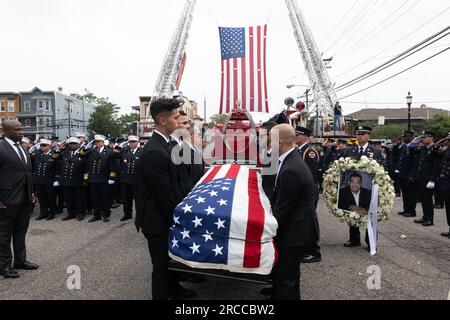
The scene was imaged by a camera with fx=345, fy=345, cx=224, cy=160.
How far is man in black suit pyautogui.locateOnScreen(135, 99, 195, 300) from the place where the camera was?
283 cm

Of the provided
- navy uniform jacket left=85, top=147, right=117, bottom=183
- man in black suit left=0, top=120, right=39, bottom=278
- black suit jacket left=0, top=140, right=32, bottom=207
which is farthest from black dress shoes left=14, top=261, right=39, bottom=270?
navy uniform jacket left=85, top=147, right=117, bottom=183

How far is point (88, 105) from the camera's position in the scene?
59.0 meters

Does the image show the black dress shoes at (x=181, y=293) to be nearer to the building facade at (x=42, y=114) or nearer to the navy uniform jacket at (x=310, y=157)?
the navy uniform jacket at (x=310, y=157)

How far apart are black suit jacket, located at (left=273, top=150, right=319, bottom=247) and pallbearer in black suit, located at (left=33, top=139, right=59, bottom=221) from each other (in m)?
6.75

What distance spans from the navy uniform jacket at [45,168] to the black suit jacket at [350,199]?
256 inches

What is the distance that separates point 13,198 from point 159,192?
2506 mm

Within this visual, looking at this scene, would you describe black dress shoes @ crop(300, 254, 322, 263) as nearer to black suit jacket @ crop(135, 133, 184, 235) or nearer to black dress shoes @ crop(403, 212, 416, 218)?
black suit jacket @ crop(135, 133, 184, 235)

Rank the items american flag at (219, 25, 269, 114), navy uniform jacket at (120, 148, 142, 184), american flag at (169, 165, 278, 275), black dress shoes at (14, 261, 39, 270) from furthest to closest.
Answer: american flag at (219, 25, 269, 114)
navy uniform jacket at (120, 148, 142, 184)
black dress shoes at (14, 261, 39, 270)
american flag at (169, 165, 278, 275)

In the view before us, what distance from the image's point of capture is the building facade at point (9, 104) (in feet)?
155

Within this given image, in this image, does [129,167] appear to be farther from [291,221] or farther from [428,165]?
[428,165]

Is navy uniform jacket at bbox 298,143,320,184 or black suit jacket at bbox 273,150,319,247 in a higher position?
navy uniform jacket at bbox 298,143,320,184

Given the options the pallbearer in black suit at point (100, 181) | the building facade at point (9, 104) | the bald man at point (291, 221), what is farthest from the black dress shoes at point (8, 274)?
the building facade at point (9, 104)

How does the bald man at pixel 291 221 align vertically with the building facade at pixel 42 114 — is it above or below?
below
